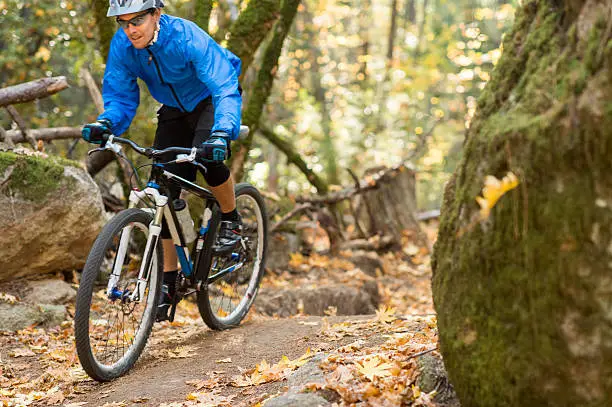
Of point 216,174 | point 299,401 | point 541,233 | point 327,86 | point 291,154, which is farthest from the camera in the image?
point 327,86

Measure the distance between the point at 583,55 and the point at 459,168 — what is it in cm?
74

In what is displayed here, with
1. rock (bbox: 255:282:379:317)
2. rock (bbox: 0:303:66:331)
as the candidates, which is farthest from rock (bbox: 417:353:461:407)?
rock (bbox: 255:282:379:317)

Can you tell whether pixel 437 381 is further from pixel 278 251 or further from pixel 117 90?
pixel 278 251

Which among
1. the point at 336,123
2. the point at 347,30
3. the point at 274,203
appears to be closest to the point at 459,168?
the point at 274,203

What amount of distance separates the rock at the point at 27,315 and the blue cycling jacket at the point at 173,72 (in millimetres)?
2216

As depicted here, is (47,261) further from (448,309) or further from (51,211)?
(448,309)

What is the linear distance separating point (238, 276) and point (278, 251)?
366cm

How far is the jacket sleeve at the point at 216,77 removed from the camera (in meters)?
→ 4.57

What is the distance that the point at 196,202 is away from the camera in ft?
24.4

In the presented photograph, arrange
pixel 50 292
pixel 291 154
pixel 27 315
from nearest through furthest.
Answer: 1. pixel 27 315
2. pixel 50 292
3. pixel 291 154

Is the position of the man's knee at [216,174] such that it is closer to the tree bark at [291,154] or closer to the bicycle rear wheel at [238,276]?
the bicycle rear wheel at [238,276]

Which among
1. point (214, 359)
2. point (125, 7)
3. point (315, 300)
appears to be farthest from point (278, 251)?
point (125, 7)

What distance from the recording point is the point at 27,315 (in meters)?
5.89

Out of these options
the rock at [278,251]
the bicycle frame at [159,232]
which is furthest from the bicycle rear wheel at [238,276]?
the rock at [278,251]
